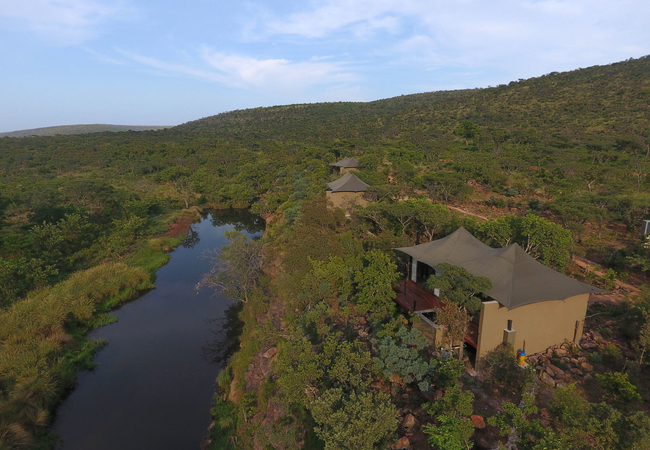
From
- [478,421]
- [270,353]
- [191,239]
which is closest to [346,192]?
[270,353]

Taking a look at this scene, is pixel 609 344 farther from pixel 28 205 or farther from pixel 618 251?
pixel 28 205

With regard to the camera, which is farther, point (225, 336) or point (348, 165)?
point (348, 165)

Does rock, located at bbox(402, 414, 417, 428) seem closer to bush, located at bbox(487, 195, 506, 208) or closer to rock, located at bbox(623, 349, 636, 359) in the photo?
rock, located at bbox(623, 349, 636, 359)

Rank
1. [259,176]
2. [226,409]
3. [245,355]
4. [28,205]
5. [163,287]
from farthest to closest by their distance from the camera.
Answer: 1. [259,176]
2. [28,205]
3. [163,287]
4. [245,355]
5. [226,409]

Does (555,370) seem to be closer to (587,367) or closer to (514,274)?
(587,367)

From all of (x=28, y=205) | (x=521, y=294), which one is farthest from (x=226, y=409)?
(x=28, y=205)
